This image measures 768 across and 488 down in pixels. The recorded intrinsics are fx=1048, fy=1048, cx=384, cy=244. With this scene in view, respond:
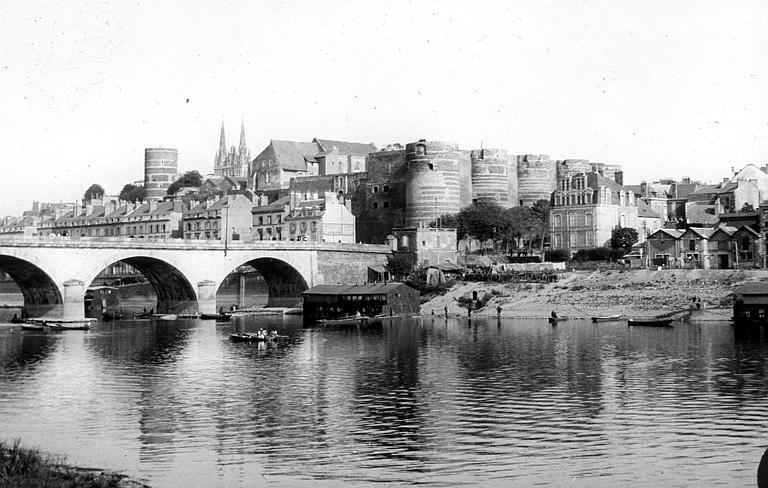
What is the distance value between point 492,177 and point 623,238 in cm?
2879

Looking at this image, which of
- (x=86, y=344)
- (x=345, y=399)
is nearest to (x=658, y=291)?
(x=86, y=344)

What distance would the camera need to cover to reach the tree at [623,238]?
121562mm

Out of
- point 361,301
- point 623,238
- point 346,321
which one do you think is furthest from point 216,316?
point 623,238

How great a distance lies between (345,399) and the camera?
149ft

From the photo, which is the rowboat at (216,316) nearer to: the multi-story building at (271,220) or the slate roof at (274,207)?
the multi-story building at (271,220)

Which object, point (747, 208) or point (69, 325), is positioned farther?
point (747, 208)

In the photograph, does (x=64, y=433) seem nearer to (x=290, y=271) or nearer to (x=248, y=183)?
(x=290, y=271)

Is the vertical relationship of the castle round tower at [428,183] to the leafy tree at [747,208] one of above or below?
above

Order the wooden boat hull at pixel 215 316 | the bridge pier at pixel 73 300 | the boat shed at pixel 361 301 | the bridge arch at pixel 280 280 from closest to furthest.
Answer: the bridge pier at pixel 73 300
the boat shed at pixel 361 301
the wooden boat hull at pixel 215 316
the bridge arch at pixel 280 280

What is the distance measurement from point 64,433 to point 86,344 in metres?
38.8

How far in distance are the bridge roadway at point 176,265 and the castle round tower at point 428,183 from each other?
1386cm

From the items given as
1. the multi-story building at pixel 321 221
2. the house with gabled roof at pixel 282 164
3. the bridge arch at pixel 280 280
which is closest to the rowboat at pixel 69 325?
the bridge arch at pixel 280 280

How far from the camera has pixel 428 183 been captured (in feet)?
448

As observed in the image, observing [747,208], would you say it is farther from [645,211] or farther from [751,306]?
[751,306]
